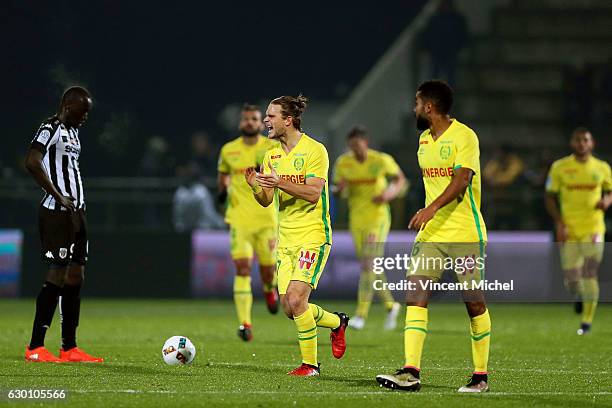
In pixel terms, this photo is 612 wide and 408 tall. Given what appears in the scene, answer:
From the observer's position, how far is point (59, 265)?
10258 mm

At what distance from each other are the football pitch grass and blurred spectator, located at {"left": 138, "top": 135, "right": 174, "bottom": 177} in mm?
4892

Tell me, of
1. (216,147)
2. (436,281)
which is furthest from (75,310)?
(216,147)

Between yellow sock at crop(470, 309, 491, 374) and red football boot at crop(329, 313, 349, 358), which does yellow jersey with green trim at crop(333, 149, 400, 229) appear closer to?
red football boot at crop(329, 313, 349, 358)

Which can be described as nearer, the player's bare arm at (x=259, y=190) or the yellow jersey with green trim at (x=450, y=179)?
the yellow jersey with green trim at (x=450, y=179)

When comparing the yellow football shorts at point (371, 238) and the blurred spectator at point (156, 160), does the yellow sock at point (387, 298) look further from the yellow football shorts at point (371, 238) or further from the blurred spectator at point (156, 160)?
the blurred spectator at point (156, 160)

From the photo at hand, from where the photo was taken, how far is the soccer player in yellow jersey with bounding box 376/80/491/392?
8.31m

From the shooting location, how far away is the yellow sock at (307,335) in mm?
9188

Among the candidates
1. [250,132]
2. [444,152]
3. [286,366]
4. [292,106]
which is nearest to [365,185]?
[250,132]

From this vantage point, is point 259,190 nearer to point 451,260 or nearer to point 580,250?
point 451,260

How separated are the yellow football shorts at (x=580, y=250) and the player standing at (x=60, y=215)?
7084mm

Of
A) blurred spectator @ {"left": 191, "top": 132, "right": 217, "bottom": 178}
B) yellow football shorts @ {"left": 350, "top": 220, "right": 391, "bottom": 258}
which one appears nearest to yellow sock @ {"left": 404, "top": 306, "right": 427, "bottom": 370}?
yellow football shorts @ {"left": 350, "top": 220, "right": 391, "bottom": 258}

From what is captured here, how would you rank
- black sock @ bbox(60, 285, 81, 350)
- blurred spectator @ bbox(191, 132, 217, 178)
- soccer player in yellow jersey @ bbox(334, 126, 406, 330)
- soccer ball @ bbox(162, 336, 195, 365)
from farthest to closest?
blurred spectator @ bbox(191, 132, 217, 178)
soccer player in yellow jersey @ bbox(334, 126, 406, 330)
black sock @ bbox(60, 285, 81, 350)
soccer ball @ bbox(162, 336, 195, 365)

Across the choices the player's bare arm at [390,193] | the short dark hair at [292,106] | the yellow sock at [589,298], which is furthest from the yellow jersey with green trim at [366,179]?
the short dark hair at [292,106]

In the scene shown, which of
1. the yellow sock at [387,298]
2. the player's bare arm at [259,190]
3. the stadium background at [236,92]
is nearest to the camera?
the player's bare arm at [259,190]
